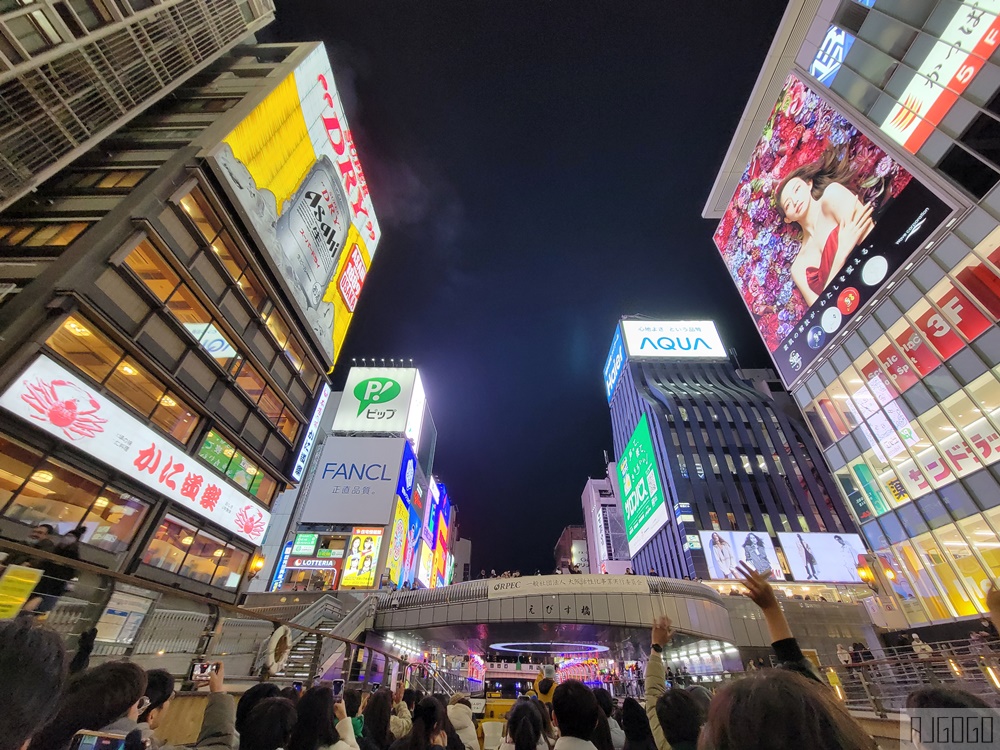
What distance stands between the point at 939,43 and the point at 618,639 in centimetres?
3819

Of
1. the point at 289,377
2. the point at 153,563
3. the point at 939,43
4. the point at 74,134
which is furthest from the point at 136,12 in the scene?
the point at 939,43

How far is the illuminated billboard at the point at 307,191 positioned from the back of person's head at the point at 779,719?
23692mm

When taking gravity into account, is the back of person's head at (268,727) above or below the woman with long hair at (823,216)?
below

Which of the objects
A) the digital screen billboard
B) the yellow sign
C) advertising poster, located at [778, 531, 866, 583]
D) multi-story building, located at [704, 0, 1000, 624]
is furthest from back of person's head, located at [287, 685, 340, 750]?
the digital screen billboard

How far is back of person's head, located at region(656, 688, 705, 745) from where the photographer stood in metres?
3.34

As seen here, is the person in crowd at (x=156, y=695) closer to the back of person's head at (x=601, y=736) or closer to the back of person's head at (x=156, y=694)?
the back of person's head at (x=156, y=694)

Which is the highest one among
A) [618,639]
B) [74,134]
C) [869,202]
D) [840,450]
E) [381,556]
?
[869,202]

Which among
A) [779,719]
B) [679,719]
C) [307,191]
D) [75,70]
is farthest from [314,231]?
[779,719]

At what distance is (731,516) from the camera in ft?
157

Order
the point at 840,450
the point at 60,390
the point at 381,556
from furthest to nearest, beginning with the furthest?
the point at 381,556, the point at 840,450, the point at 60,390

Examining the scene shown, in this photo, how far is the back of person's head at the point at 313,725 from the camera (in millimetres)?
3447

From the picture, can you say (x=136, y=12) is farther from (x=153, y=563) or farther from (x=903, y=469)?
(x=903, y=469)

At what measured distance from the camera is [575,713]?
11.5ft

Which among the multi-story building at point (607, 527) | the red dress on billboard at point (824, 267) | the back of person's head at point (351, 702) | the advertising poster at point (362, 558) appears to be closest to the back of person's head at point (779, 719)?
the back of person's head at point (351, 702)
